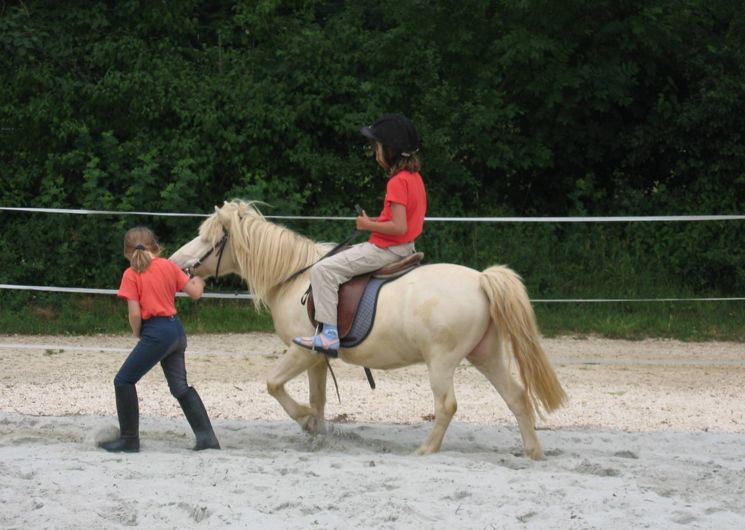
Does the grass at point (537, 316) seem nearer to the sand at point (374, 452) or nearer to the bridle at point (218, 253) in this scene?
the sand at point (374, 452)

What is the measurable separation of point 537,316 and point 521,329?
5.99 m

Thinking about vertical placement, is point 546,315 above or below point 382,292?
below

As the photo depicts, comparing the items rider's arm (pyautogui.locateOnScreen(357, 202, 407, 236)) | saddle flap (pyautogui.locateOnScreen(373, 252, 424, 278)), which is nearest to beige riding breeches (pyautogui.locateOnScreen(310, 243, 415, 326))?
saddle flap (pyautogui.locateOnScreen(373, 252, 424, 278))

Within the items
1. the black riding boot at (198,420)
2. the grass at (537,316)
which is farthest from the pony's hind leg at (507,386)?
the grass at (537,316)

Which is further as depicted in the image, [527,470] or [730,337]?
[730,337]

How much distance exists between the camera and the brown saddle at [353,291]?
663 cm

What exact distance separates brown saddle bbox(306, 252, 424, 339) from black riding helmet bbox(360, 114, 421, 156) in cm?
67

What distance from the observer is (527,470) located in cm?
610

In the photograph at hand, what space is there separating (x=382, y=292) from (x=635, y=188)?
29.3 feet

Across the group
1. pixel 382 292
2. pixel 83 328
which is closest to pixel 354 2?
pixel 83 328

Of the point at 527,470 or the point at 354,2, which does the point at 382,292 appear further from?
the point at 354,2

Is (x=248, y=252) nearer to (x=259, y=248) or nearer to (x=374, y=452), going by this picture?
(x=259, y=248)

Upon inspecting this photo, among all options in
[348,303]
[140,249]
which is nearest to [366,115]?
[348,303]

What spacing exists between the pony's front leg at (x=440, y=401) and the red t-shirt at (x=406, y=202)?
78 cm
